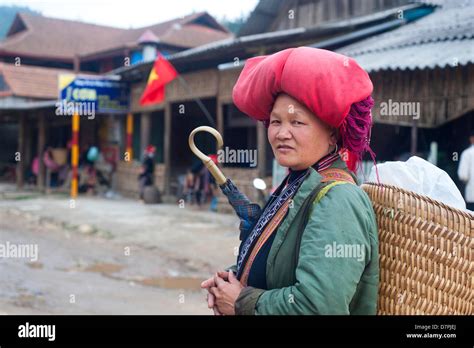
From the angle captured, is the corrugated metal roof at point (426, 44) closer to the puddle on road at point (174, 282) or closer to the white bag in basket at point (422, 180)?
the puddle on road at point (174, 282)

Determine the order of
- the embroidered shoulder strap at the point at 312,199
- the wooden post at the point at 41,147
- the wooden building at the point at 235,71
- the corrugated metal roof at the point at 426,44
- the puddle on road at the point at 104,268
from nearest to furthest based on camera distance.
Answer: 1. the embroidered shoulder strap at the point at 312,199
2. the puddle on road at the point at 104,268
3. the corrugated metal roof at the point at 426,44
4. the wooden building at the point at 235,71
5. the wooden post at the point at 41,147

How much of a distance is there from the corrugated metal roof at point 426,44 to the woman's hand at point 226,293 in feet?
19.2

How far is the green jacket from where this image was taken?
1.41 m

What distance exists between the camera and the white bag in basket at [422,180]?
5.51 ft

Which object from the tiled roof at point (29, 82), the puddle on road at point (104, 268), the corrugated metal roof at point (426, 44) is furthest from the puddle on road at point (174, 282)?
the tiled roof at point (29, 82)

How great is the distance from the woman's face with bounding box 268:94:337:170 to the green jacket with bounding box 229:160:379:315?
9cm

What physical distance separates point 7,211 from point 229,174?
5.14 meters

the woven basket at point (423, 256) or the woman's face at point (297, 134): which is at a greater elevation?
the woman's face at point (297, 134)

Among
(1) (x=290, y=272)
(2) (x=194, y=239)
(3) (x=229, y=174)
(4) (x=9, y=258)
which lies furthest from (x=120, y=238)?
(1) (x=290, y=272)

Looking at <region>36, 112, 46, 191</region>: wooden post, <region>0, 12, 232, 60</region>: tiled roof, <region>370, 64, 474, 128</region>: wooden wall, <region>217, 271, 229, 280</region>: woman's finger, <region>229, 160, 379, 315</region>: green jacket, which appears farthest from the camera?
<region>0, 12, 232, 60</region>: tiled roof

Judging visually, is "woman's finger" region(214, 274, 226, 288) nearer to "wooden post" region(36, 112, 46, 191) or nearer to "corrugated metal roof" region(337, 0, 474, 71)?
"corrugated metal roof" region(337, 0, 474, 71)

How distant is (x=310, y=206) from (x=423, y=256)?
13.2 inches

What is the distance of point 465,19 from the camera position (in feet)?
30.2

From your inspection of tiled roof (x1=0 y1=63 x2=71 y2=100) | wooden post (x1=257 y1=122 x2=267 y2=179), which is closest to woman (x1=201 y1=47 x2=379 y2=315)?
wooden post (x1=257 y1=122 x2=267 y2=179)
